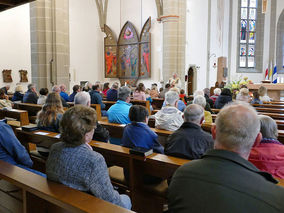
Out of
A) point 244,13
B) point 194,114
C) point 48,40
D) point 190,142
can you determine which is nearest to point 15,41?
point 48,40

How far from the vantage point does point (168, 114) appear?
4.36 m

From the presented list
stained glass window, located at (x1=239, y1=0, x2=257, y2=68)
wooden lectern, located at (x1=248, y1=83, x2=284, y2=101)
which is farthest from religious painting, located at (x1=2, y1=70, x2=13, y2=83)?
stained glass window, located at (x1=239, y1=0, x2=257, y2=68)

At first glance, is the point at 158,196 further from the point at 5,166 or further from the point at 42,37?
the point at 42,37

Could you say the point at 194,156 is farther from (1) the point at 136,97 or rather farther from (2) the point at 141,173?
(1) the point at 136,97

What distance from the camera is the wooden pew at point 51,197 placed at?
5.57 ft

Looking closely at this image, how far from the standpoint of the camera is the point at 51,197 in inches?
71.6

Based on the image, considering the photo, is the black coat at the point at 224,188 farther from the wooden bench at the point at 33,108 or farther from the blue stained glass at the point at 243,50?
the blue stained glass at the point at 243,50

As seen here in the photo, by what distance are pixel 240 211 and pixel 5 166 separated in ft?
6.22

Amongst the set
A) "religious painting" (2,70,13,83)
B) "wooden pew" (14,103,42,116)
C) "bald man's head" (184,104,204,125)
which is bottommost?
"wooden pew" (14,103,42,116)

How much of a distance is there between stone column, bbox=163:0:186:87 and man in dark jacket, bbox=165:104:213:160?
1018 cm

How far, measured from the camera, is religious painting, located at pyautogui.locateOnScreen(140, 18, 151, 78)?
51.5 ft

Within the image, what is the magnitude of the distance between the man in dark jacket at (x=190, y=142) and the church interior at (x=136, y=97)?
0.04 ft

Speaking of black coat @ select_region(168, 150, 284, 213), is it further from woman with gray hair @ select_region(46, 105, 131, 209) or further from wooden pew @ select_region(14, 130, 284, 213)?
wooden pew @ select_region(14, 130, 284, 213)

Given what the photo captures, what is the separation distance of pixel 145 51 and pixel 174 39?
322 cm
